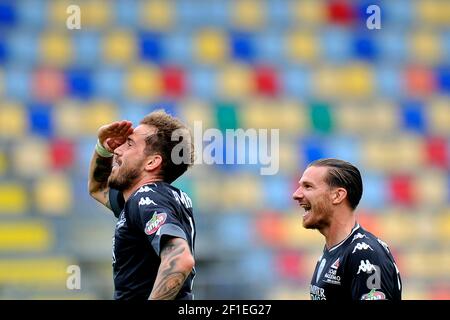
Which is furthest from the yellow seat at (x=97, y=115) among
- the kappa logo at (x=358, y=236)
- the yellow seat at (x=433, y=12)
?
the kappa logo at (x=358, y=236)

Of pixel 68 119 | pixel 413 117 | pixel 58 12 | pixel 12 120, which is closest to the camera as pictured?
pixel 12 120

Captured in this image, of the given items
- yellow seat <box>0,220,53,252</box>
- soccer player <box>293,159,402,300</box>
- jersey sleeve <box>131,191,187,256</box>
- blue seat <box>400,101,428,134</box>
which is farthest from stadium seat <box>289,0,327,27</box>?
jersey sleeve <box>131,191,187,256</box>

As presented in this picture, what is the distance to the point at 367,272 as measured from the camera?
413 centimetres

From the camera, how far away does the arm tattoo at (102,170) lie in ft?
16.8

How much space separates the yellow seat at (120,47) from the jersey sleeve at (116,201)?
237 inches

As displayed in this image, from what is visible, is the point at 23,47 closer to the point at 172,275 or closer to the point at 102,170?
the point at 102,170

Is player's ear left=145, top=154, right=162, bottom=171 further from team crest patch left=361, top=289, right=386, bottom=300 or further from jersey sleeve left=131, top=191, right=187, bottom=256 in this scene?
team crest patch left=361, top=289, right=386, bottom=300

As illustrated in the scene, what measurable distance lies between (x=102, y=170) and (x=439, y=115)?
23.4 ft

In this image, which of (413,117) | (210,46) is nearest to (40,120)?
(210,46)

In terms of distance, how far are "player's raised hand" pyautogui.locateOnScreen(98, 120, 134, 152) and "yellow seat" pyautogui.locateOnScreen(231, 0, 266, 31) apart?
668cm

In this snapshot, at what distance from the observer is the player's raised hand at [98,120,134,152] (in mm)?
4613

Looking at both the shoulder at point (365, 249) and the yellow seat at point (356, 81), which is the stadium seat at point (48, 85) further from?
the shoulder at point (365, 249)
